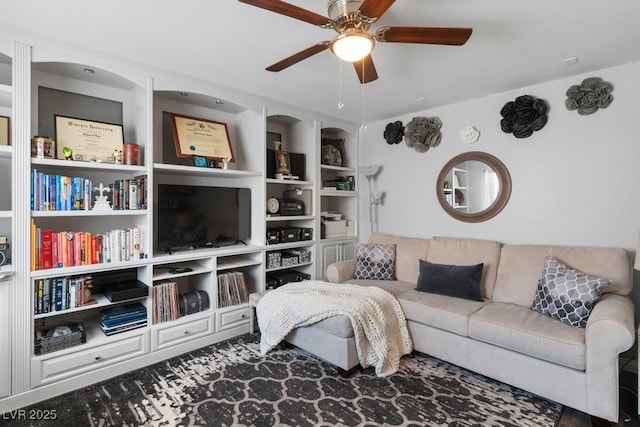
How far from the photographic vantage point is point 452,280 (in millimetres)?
2922

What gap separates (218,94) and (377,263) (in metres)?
2.28

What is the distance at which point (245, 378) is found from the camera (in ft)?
8.06

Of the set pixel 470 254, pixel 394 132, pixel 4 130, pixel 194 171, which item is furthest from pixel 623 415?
pixel 4 130

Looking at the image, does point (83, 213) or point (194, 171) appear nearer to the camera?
point (83, 213)

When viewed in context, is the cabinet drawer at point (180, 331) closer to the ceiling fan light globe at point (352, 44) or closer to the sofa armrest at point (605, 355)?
the ceiling fan light globe at point (352, 44)

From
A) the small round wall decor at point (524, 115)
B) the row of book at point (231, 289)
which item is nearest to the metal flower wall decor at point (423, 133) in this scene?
the small round wall decor at point (524, 115)

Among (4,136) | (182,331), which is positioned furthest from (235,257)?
(4,136)

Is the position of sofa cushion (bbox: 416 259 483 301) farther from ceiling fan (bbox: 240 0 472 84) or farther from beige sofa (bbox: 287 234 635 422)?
ceiling fan (bbox: 240 0 472 84)

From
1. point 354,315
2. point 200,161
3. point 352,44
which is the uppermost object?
point 352,44

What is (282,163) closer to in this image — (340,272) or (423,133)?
(340,272)

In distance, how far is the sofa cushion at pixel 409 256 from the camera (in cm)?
347

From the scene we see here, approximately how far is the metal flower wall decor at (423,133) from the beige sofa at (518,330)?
1131 mm

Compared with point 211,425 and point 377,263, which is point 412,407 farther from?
point 377,263

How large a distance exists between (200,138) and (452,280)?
8.61 ft
